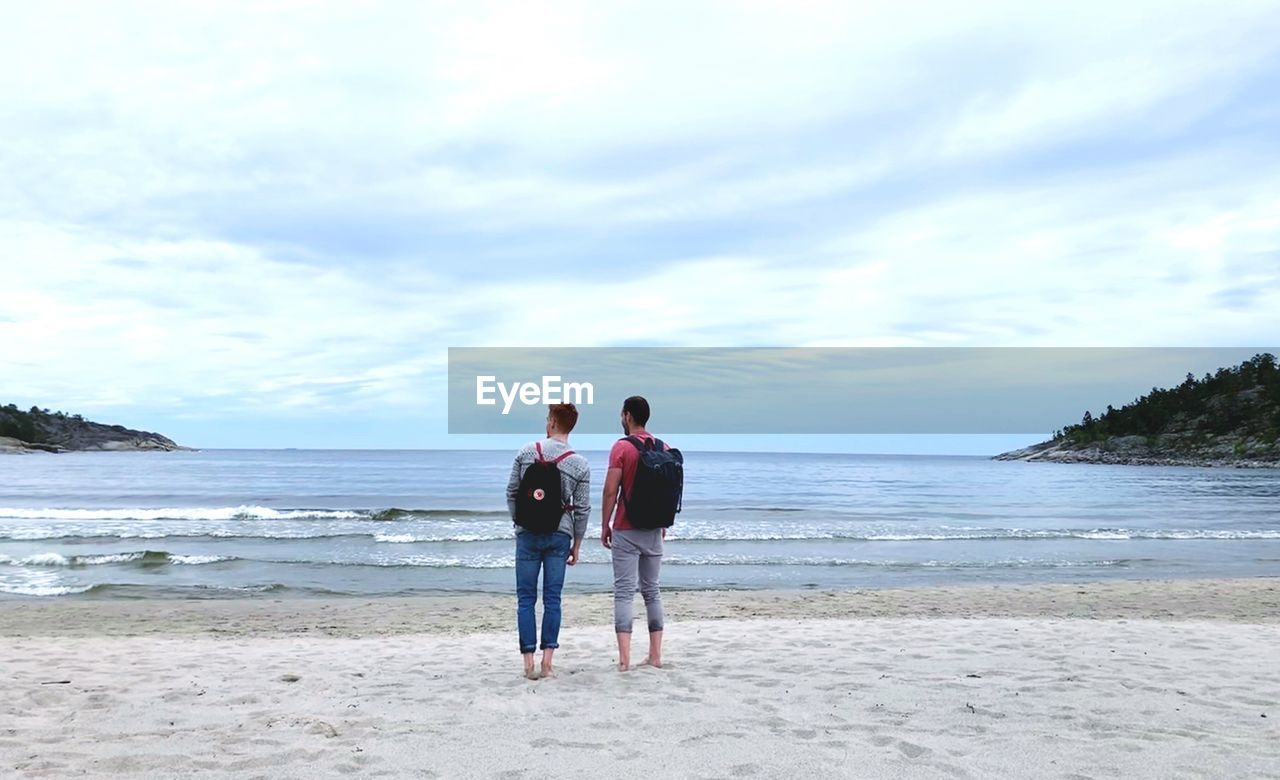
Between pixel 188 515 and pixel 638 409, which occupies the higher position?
pixel 638 409

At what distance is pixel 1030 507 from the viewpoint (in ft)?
115

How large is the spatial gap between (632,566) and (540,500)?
840 millimetres

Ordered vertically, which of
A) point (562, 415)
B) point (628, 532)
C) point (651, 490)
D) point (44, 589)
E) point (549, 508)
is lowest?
point (44, 589)

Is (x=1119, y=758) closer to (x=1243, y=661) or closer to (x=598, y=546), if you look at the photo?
(x=1243, y=661)

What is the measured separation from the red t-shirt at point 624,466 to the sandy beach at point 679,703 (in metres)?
1.13

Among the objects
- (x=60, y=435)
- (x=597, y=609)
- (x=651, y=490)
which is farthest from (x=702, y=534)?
(x=60, y=435)

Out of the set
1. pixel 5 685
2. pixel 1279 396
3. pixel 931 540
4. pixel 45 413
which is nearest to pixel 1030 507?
pixel 931 540

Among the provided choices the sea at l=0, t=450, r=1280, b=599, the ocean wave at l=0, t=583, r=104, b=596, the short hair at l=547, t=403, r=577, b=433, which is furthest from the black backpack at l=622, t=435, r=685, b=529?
the ocean wave at l=0, t=583, r=104, b=596

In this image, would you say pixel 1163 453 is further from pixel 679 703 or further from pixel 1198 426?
pixel 679 703

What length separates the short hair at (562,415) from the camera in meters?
6.01

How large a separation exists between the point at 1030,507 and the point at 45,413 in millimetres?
175354

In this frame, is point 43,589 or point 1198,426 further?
point 1198,426

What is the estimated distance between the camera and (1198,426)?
106m

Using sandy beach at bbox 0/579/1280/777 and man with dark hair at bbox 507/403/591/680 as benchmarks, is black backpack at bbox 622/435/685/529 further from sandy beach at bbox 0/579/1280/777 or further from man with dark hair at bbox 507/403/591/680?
sandy beach at bbox 0/579/1280/777
